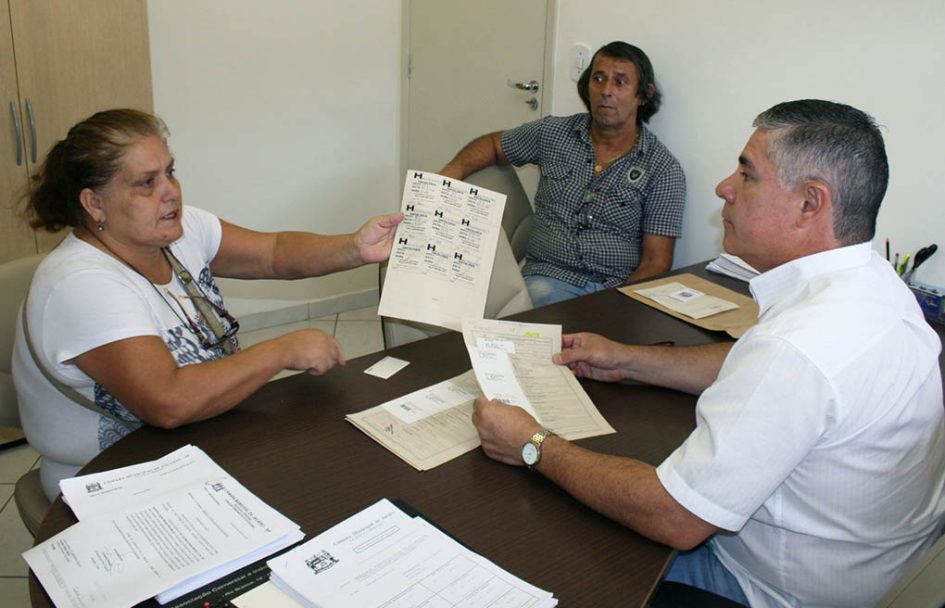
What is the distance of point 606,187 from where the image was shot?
284cm

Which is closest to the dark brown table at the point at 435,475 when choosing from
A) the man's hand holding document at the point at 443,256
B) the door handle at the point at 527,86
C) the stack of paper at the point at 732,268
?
the man's hand holding document at the point at 443,256

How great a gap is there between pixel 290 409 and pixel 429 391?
0.93ft

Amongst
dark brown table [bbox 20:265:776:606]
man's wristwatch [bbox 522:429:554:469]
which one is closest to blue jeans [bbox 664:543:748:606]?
dark brown table [bbox 20:265:776:606]

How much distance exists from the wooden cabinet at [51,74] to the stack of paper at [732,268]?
2140mm

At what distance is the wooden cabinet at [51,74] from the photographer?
8.29 feet

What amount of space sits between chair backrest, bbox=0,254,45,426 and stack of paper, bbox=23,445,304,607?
2.04ft

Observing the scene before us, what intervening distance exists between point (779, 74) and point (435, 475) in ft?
6.52

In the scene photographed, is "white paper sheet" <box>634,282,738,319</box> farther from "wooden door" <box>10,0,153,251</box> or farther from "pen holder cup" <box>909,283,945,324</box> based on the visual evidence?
"wooden door" <box>10,0,153,251</box>

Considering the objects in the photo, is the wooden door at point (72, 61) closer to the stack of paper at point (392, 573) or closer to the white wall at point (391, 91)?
the white wall at point (391, 91)

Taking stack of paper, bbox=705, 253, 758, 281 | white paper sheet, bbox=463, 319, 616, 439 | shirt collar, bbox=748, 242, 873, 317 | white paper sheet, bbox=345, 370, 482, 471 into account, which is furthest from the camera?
stack of paper, bbox=705, 253, 758, 281

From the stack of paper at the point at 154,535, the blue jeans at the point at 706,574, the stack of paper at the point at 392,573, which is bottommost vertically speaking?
A: the blue jeans at the point at 706,574

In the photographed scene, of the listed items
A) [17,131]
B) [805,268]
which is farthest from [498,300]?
[17,131]

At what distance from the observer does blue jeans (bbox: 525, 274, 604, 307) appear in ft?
9.20

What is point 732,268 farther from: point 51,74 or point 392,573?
point 51,74
